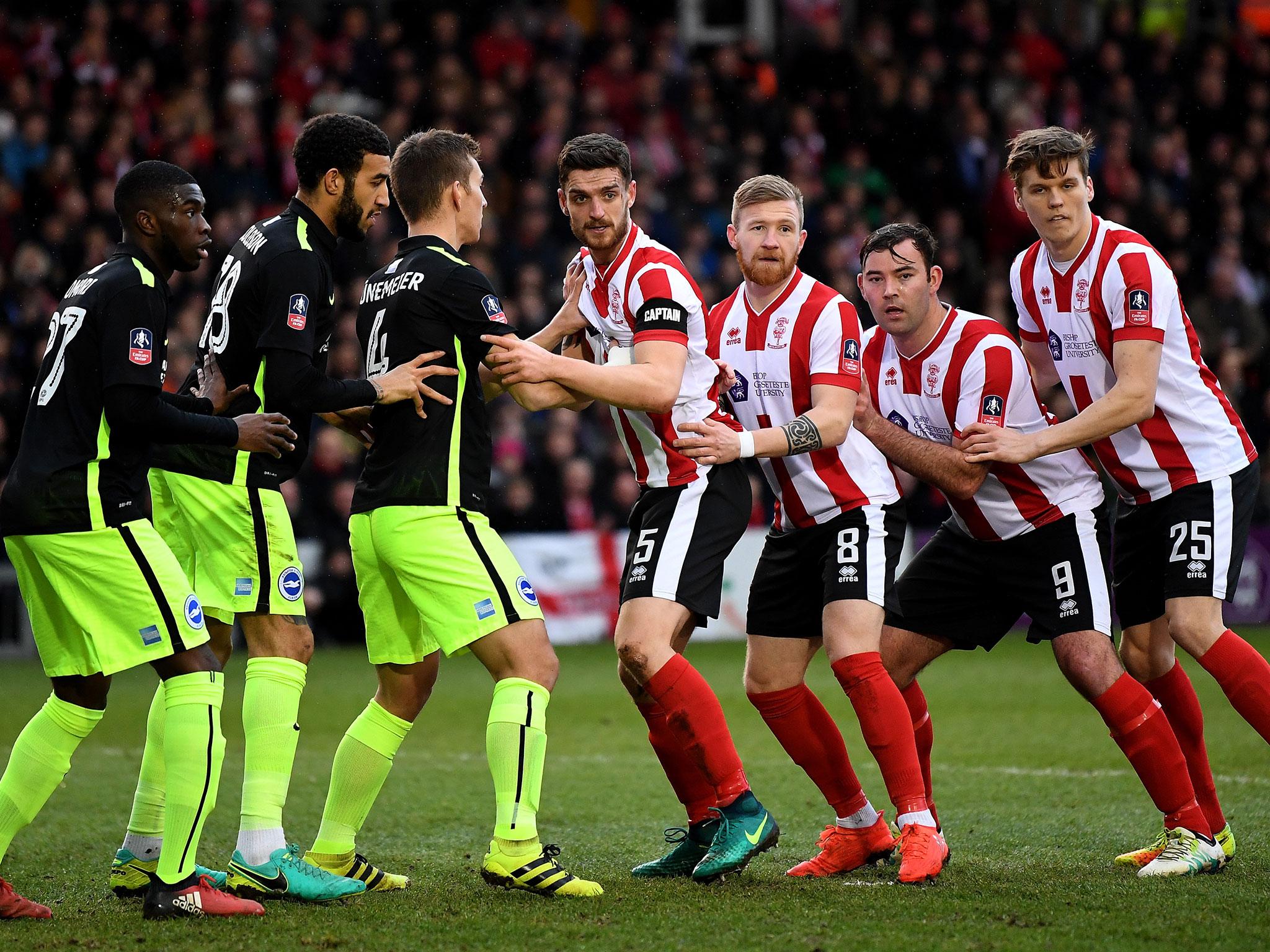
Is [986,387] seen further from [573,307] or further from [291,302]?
[291,302]

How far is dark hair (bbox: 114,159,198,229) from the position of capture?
16.0ft

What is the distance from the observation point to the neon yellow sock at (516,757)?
4789 millimetres

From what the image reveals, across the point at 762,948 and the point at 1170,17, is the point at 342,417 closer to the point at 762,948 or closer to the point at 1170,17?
the point at 762,948

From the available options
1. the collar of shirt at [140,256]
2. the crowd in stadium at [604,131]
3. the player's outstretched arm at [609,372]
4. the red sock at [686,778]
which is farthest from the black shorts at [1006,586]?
the crowd in stadium at [604,131]

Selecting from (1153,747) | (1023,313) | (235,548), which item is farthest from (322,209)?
(1153,747)

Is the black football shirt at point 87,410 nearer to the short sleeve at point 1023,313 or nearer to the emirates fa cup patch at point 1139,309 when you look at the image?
the short sleeve at point 1023,313

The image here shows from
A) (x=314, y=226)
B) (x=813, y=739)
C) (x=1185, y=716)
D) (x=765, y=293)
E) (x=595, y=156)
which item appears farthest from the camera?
(x=1185, y=716)

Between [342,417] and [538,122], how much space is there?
A: 12.4 meters

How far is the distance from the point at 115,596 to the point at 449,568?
1.05 m

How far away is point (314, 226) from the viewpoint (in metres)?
5.27

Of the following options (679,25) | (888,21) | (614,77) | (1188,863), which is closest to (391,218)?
(614,77)

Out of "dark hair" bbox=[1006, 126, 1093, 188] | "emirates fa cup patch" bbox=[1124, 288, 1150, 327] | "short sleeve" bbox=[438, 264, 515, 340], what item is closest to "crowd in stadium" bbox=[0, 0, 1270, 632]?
"short sleeve" bbox=[438, 264, 515, 340]

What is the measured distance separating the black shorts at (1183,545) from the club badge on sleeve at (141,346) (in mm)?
3682

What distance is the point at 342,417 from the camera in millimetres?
5332
